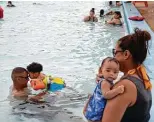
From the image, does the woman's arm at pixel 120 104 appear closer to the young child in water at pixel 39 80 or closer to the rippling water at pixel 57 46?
the rippling water at pixel 57 46

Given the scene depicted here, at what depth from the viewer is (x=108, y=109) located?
216 cm

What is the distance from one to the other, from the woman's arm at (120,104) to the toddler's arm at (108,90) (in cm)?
3

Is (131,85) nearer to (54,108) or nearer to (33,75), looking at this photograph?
(54,108)

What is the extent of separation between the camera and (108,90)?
2393 millimetres

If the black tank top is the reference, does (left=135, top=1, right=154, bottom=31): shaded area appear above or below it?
above

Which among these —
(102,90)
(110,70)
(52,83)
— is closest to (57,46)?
(52,83)

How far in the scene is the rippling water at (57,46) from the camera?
664 centimetres

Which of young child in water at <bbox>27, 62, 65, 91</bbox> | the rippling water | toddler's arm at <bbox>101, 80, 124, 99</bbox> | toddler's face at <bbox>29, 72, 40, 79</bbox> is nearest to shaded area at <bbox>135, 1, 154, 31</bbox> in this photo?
the rippling water

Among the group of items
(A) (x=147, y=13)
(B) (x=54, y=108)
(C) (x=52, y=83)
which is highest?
(A) (x=147, y=13)

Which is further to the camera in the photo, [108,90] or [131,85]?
[108,90]

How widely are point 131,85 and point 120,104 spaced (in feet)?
0.44

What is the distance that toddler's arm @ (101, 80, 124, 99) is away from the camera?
214 centimetres

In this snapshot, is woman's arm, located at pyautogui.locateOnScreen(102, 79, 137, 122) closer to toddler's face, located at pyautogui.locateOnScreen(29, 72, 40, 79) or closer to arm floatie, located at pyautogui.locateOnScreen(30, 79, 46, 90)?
arm floatie, located at pyautogui.locateOnScreen(30, 79, 46, 90)

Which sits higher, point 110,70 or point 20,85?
point 110,70
